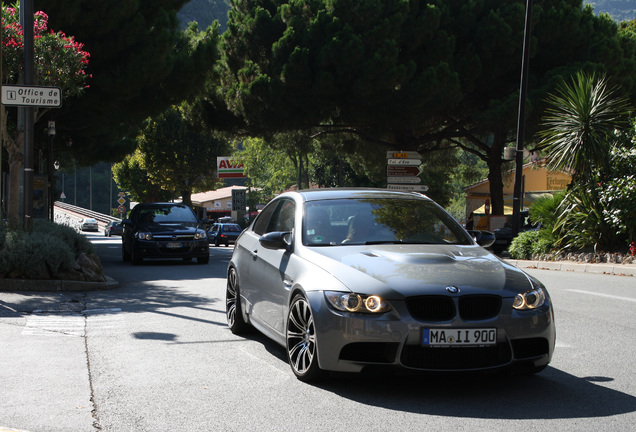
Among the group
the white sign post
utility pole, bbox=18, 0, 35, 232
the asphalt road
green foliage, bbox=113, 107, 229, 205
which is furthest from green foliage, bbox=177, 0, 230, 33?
the asphalt road

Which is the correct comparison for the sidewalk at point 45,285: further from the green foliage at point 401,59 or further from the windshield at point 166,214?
the green foliage at point 401,59

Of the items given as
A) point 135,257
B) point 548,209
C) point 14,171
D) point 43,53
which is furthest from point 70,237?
point 548,209

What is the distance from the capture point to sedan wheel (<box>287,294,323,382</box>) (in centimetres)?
534

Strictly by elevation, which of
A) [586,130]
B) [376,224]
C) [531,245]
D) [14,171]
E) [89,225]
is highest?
[586,130]

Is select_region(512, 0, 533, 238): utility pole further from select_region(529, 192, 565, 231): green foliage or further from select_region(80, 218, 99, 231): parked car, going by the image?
select_region(80, 218, 99, 231): parked car

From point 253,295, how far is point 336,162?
50351 mm

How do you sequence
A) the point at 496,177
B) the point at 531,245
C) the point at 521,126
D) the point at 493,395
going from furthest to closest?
the point at 496,177 < the point at 521,126 < the point at 531,245 < the point at 493,395

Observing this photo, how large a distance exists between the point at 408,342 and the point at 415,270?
57cm

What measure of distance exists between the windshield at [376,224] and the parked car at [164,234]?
39.9 ft

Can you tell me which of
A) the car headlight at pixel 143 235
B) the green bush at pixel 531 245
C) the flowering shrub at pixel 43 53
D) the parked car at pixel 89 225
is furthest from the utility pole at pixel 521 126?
the parked car at pixel 89 225

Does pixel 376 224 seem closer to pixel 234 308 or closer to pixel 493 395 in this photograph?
pixel 493 395

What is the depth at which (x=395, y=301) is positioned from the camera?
4.96 metres

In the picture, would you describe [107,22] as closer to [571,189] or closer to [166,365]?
[571,189]

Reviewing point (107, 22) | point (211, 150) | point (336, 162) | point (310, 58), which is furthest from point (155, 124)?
point (107, 22)
